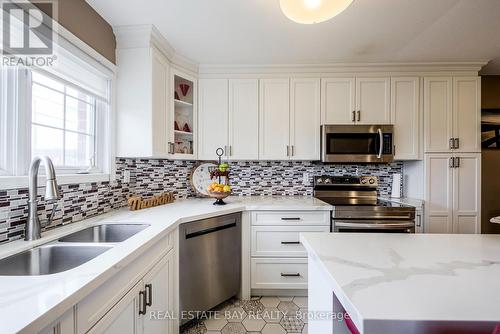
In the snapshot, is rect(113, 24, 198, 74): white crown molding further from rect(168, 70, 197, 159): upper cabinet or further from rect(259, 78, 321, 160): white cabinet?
rect(259, 78, 321, 160): white cabinet

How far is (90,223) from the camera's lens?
150 cm

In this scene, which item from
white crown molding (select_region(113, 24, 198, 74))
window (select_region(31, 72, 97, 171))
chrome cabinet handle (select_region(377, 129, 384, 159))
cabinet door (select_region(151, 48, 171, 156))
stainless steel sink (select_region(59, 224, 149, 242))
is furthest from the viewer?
chrome cabinet handle (select_region(377, 129, 384, 159))

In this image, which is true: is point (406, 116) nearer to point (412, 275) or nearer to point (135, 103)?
point (412, 275)

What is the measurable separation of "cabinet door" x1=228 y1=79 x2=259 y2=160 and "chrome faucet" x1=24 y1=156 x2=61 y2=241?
1638mm

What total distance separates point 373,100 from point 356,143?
Result: 0.51m

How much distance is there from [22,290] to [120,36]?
1904mm

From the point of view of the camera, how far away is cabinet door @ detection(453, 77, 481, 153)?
2.45 meters

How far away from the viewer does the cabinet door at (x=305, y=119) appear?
2.54m

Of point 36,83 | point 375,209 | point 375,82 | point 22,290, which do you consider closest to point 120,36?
point 36,83

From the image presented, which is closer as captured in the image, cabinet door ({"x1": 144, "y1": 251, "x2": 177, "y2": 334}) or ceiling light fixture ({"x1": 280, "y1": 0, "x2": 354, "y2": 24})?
ceiling light fixture ({"x1": 280, "y1": 0, "x2": 354, "y2": 24})

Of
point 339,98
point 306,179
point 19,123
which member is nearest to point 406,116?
point 339,98

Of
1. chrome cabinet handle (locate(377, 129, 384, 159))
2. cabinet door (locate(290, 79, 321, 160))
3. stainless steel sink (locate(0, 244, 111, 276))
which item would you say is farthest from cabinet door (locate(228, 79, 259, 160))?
stainless steel sink (locate(0, 244, 111, 276))

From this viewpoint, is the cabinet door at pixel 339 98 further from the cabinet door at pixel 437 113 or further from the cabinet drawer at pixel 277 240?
the cabinet drawer at pixel 277 240

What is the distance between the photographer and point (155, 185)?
95.3 inches
